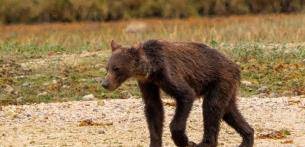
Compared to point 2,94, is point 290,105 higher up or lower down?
higher up

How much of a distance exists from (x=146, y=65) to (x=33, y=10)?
29.6 m

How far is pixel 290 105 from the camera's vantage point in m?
16.4

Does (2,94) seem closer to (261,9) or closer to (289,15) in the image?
(289,15)

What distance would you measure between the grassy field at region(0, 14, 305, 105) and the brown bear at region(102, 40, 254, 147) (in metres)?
6.21

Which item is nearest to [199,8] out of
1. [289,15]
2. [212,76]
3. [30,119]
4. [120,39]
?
[289,15]

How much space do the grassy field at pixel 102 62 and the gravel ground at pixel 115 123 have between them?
1872mm

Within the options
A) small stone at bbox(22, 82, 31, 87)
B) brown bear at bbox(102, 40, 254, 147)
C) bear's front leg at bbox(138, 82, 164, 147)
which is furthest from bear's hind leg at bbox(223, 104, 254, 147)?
small stone at bbox(22, 82, 31, 87)

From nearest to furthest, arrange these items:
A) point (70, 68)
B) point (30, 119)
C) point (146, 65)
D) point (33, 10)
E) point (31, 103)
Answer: point (146, 65), point (30, 119), point (31, 103), point (70, 68), point (33, 10)

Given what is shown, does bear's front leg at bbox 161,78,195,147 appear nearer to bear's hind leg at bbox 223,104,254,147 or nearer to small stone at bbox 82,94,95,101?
bear's hind leg at bbox 223,104,254,147

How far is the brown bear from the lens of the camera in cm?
1184

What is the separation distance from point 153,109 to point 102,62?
10137mm

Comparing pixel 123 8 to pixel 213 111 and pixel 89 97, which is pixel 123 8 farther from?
pixel 213 111

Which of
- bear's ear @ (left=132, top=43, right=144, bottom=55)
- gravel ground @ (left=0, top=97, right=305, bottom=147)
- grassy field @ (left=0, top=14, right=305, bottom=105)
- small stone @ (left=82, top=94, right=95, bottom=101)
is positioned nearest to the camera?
bear's ear @ (left=132, top=43, right=144, bottom=55)

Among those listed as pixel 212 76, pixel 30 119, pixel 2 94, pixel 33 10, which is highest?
pixel 212 76
